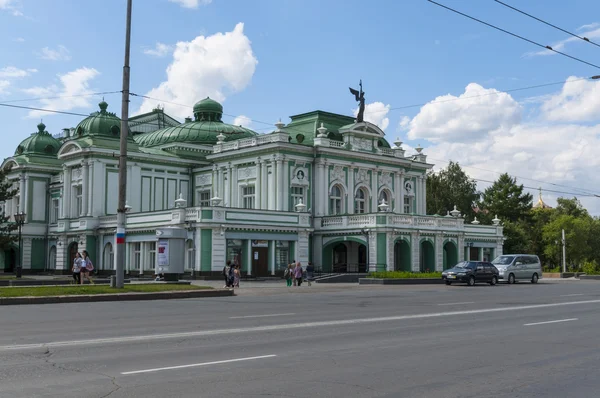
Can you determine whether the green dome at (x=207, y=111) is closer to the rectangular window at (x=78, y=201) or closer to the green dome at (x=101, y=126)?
the green dome at (x=101, y=126)

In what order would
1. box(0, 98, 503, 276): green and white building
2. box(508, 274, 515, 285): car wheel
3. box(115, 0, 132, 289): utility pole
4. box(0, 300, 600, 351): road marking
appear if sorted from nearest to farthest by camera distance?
box(0, 300, 600, 351): road marking, box(115, 0, 132, 289): utility pole, box(508, 274, 515, 285): car wheel, box(0, 98, 503, 276): green and white building

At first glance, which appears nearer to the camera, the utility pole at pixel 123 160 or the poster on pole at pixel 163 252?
the utility pole at pixel 123 160

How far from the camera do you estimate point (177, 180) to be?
66.8 metres

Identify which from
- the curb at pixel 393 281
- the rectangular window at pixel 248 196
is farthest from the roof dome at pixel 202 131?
the curb at pixel 393 281

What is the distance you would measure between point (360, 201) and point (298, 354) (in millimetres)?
52284

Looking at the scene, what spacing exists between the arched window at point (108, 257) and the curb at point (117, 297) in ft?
100

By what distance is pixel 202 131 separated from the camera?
70.2 m

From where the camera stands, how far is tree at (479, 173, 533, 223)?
10356 centimetres

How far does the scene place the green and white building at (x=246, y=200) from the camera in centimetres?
5294

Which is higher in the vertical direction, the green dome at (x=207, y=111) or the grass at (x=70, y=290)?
the green dome at (x=207, y=111)

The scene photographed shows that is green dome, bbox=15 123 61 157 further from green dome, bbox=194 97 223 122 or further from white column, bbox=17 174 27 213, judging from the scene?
green dome, bbox=194 97 223 122

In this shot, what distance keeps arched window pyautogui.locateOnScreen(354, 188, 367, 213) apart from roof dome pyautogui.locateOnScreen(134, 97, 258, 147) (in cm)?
1209

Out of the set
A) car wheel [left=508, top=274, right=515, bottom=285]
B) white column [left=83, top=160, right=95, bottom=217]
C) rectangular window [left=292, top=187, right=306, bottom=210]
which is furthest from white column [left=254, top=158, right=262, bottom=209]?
car wheel [left=508, top=274, right=515, bottom=285]

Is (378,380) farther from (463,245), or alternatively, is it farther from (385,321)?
(463,245)
